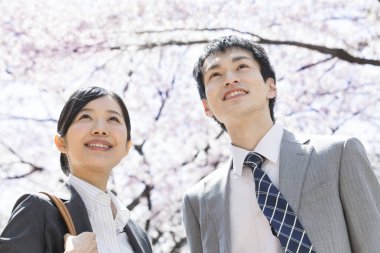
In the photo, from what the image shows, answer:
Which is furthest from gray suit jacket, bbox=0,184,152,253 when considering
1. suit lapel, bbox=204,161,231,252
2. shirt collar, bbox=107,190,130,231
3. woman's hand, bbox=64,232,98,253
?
suit lapel, bbox=204,161,231,252

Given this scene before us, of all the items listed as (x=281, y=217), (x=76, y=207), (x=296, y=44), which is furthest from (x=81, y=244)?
(x=296, y=44)

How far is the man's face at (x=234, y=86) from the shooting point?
2.37 meters

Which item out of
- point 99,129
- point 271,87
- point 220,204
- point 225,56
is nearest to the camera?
point 99,129

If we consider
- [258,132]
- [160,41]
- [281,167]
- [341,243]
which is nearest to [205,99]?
[258,132]

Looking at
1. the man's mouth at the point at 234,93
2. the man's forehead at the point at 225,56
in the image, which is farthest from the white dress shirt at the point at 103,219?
the man's forehead at the point at 225,56

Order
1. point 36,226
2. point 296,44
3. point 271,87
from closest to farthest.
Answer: point 36,226 < point 271,87 < point 296,44

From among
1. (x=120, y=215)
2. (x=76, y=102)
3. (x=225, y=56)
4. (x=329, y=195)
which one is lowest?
(x=120, y=215)

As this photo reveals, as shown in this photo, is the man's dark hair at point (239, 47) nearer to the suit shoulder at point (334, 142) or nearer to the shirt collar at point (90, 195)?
the suit shoulder at point (334, 142)

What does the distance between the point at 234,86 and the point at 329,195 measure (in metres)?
0.69

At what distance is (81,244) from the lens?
5.74 ft

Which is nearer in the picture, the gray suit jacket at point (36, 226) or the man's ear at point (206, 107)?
the gray suit jacket at point (36, 226)

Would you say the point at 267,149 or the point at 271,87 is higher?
the point at 271,87

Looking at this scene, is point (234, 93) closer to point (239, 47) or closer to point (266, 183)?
point (239, 47)

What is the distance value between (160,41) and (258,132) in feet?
12.7
